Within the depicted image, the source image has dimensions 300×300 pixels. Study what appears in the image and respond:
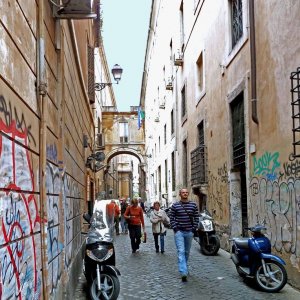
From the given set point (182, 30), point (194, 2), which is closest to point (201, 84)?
point (194, 2)

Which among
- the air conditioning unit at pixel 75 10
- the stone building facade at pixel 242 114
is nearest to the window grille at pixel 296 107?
the stone building facade at pixel 242 114

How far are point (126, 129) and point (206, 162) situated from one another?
2756 centimetres

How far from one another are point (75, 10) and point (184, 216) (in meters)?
4.11

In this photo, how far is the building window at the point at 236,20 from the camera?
1064 cm

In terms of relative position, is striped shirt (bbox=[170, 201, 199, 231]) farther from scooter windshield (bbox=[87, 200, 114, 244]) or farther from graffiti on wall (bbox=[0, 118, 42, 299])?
graffiti on wall (bbox=[0, 118, 42, 299])

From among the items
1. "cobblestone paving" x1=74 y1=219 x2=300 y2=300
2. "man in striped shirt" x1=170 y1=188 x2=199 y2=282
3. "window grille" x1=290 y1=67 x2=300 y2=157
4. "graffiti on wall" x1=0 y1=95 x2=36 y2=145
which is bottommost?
"cobblestone paving" x1=74 y1=219 x2=300 y2=300

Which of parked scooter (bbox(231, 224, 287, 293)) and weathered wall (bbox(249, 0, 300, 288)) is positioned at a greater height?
weathered wall (bbox(249, 0, 300, 288))

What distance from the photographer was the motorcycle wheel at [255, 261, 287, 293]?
6.69 m

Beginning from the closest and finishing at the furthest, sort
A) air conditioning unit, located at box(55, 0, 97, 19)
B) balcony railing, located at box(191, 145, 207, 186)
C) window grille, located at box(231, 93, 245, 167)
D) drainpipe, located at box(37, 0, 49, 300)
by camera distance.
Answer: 1. drainpipe, located at box(37, 0, 49, 300)
2. air conditioning unit, located at box(55, 0, 97, 19)
3. window grille, located at box(231, 93, 245, 167)
4. balcony railing, located at box(191, 145, 207, 186)

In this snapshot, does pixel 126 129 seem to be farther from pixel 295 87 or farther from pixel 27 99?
pixel 27 99

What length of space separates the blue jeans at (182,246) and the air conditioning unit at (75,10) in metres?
4.15

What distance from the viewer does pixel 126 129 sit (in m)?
41.2

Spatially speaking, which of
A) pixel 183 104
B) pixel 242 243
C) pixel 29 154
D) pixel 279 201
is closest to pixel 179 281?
pixel 242 243

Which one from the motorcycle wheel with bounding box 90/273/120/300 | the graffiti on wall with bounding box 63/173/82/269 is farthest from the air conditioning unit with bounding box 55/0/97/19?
the motorcycle wheel with bounding box 90/273/120/300
